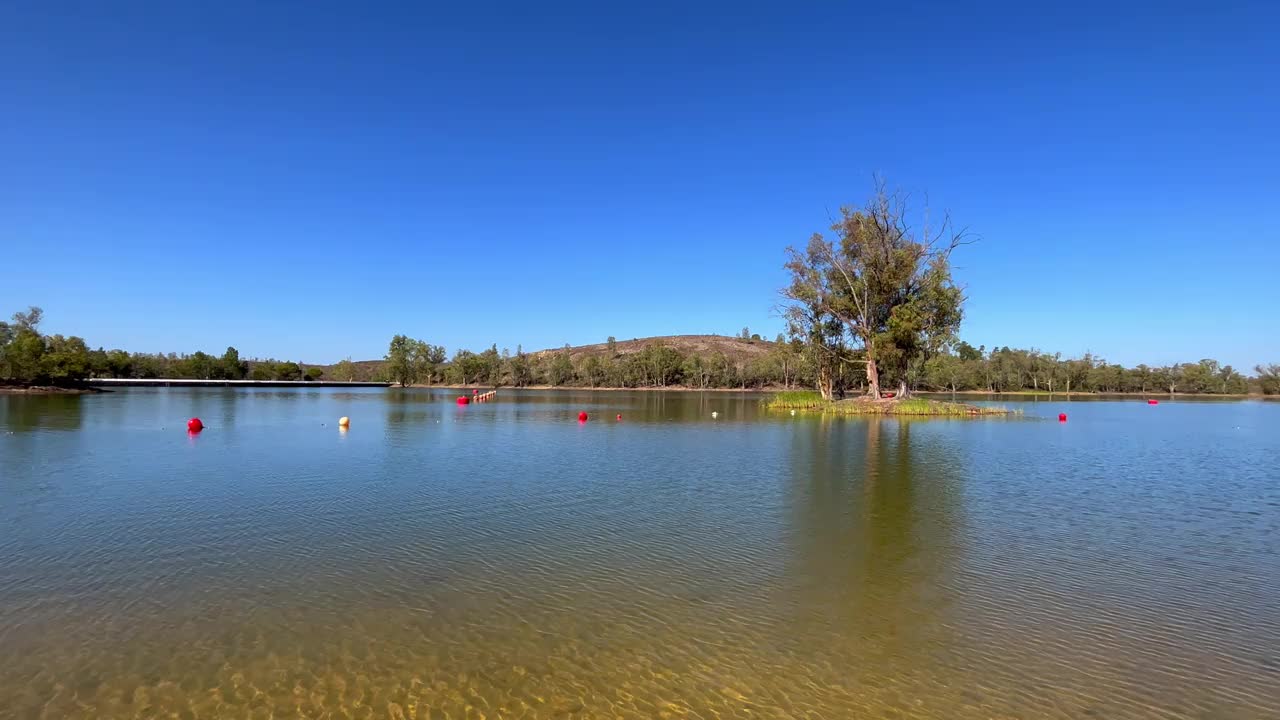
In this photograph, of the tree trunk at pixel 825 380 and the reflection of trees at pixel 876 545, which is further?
the tree trunk at pixel 825 380

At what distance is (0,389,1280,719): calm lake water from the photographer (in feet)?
18.8

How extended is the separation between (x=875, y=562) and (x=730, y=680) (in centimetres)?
474

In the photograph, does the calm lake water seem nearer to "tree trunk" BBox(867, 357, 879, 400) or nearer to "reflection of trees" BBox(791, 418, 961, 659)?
"reflection of trees" BBox(791, 418, 961, 659)

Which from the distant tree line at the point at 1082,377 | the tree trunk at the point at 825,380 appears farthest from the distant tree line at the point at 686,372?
the tree trunk at the point at 825,380

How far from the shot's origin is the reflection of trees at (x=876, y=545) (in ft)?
24.6

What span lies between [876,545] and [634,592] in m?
4.73

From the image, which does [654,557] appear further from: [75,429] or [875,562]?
[75,429]

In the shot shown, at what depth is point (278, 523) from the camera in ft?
39.5

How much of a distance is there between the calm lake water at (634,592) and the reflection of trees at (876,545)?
0.23 ft

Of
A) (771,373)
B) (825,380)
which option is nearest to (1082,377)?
(771,373)

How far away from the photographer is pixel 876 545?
1077 centimetres

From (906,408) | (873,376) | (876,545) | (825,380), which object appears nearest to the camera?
(876,545)

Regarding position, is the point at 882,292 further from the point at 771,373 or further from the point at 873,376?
the point at 771,373

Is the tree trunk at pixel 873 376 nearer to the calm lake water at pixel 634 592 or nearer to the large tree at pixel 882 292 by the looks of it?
the large tree at pixel 882 292
